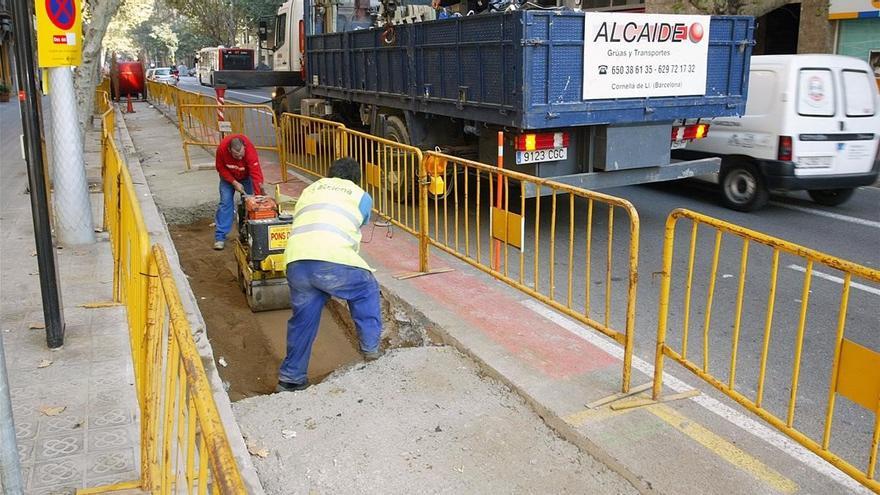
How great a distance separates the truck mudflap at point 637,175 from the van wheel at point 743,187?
0.78 meters

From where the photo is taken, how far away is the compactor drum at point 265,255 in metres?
6.41

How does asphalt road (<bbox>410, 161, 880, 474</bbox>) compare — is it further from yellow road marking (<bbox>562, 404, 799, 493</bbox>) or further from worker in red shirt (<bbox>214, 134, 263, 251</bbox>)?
worker in red shirt (<bbox>214, 134, 263, 251</bbox>)

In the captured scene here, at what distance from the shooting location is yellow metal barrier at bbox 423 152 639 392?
464cm

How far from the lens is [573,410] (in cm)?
417

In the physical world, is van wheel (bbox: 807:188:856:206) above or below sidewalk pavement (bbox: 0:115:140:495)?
above

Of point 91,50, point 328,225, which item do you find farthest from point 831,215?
point 91,50

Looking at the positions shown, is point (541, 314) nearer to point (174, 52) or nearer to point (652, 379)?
point (652, 379)

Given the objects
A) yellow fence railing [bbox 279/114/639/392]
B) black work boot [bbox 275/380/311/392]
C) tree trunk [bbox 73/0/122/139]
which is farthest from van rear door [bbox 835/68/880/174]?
tree trunk [bbox 73/0/122/139]

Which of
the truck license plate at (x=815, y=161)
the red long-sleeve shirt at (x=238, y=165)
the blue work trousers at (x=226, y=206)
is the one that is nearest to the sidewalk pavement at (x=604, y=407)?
the red long-sleeve shirt at (x=238, y=165)

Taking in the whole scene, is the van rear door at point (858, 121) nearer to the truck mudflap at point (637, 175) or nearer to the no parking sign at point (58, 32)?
the truck mudflap at point (637, 175)

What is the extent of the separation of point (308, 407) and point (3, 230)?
596 cm

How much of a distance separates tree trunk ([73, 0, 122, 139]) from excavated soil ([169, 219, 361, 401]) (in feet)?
10.3

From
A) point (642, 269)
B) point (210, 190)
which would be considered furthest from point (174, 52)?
point (642, 269)

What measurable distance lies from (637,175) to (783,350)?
10.8 ft
